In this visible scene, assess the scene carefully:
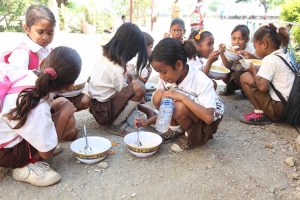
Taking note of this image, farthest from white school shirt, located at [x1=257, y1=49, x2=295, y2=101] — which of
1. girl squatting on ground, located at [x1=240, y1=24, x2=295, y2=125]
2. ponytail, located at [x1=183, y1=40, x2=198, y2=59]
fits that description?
ponytail, located at [x1=183, y1=40, x2=198, y2=59]

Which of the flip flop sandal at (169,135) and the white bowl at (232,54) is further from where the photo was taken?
the white bowl at (232,54)

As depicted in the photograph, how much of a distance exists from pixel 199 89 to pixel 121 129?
0.82 meters

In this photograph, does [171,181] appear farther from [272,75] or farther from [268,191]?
[272,75]

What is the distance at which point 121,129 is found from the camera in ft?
8.11

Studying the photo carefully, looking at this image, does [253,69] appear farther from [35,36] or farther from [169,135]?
[35,36]

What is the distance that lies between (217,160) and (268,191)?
1.33 ft

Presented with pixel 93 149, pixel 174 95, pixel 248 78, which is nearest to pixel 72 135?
pixel 93 149

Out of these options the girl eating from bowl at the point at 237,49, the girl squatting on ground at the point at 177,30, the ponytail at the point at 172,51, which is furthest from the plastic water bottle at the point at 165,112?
the girl squatting on ground at the point at 177,30

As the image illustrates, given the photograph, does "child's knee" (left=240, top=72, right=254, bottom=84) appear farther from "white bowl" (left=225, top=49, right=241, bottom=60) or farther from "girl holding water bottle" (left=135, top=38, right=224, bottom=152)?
"girl holding water bottle" (left=135, top=38, right=224, bottom=152)

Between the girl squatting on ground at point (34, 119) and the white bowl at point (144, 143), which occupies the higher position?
the girl squatting on ground at point (34, 119)

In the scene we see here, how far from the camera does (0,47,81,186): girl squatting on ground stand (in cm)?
156

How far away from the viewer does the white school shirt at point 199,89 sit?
1.95 m

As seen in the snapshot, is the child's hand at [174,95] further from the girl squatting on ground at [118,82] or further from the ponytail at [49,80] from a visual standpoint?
the ponytail at [49,80]

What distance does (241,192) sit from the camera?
1719mm
